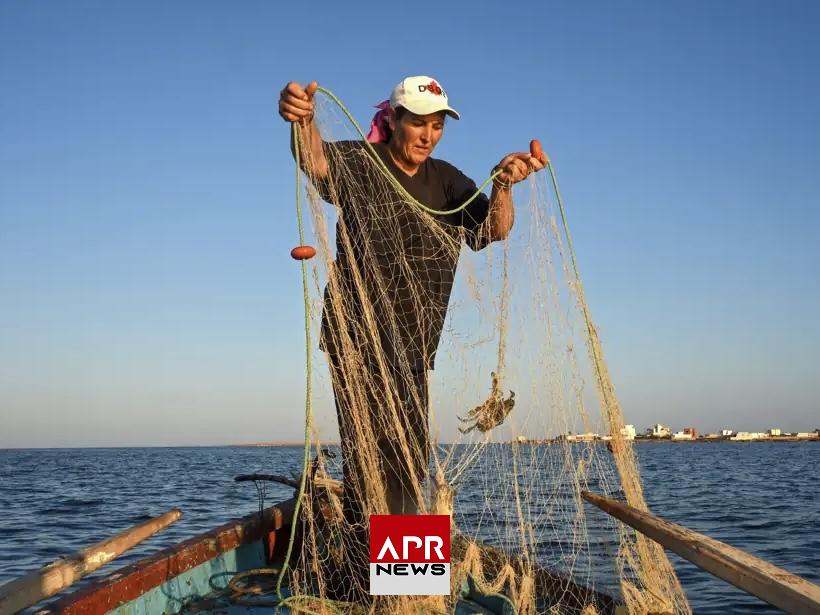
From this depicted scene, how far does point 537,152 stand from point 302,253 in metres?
1.25

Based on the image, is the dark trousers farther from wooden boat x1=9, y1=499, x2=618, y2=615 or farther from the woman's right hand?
the woman's right hand

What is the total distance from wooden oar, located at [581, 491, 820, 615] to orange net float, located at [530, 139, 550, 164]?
1589 millimetres

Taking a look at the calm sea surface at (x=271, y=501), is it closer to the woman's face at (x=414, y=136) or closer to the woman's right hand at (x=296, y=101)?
the woman's face at (x=414, y=136)

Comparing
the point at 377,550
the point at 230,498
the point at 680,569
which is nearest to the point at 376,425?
the point at 377,550

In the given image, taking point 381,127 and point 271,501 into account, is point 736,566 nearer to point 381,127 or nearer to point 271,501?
point 381,127

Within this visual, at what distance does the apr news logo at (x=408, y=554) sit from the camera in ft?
10.4

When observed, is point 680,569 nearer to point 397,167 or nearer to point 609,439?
point 609,439

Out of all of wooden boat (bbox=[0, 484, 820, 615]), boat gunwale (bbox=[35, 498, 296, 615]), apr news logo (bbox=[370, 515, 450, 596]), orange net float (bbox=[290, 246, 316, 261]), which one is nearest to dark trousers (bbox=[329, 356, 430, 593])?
apr news logo (bbox=[370, 515, 450, 596])

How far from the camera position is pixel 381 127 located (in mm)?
3529

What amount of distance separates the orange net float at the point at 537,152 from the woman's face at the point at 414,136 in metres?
0.42

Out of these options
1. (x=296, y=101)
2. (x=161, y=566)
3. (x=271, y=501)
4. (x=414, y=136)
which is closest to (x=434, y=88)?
(x=414, y=136)

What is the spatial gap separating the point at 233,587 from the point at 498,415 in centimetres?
194

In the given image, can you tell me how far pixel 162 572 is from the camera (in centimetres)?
386

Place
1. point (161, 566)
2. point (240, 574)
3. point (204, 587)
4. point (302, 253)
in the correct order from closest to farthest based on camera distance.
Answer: point (302, 253), point (161, 566), point (240, 574), point (204, 587)
